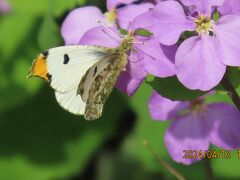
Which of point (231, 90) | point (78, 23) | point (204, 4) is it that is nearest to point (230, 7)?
point (204, 4)

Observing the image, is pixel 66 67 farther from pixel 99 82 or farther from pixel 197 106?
pixel 197 106

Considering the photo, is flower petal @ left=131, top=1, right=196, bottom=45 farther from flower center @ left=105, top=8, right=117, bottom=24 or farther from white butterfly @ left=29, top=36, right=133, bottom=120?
flower center @ left=105, top=8, right=117, bottom=24

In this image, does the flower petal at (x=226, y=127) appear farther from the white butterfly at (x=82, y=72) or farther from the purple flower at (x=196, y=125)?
the white butterfly at (x=82, y=72)

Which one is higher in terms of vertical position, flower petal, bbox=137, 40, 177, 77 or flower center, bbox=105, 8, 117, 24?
flower petal, bbox=137, 40, 177, 77

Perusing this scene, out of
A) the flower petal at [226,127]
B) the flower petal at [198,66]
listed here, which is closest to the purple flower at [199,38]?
the flower petal at [198,66]

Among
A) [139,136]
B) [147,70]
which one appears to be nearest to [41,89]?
[139,136]

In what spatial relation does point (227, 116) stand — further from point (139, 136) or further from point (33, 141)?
point (33, 141)

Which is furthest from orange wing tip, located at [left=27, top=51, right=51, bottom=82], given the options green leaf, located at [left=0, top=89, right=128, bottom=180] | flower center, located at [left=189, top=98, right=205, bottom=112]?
green leaf, located at [left=0, top=89, right=128, bottom=180]
